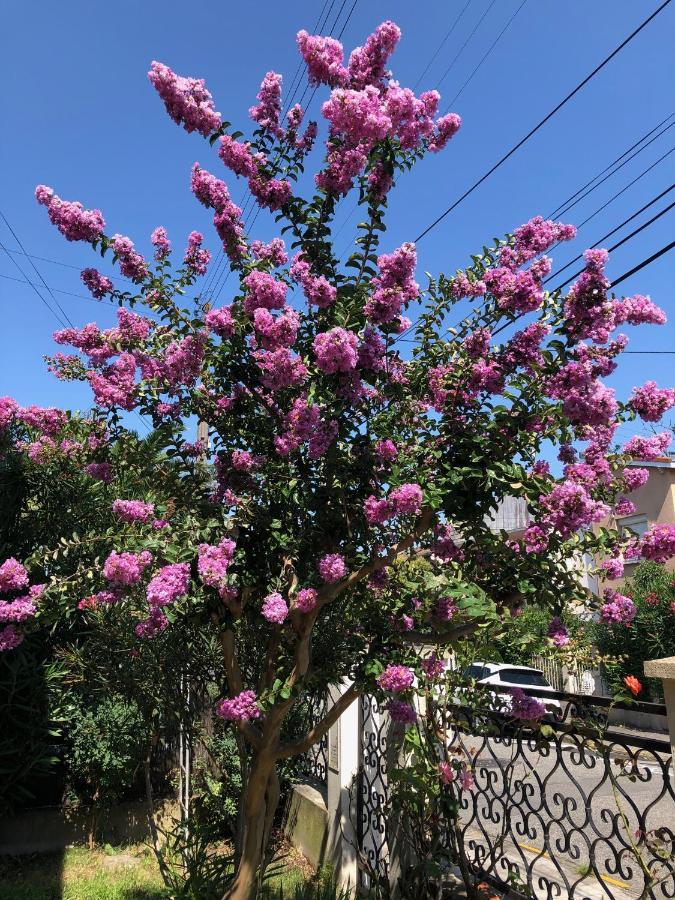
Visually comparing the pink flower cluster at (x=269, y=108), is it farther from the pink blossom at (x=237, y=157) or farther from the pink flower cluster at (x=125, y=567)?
the pink flower cluster at (x=125, y=567)

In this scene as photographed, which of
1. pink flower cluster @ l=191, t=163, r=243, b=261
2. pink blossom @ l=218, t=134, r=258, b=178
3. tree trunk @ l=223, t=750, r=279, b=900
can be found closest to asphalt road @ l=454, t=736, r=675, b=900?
tree trunk @ l=223, t=750, r=279, b=900

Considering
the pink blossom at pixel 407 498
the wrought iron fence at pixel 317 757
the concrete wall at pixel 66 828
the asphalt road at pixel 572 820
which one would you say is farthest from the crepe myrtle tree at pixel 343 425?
the concrete wall at pixel 66 828

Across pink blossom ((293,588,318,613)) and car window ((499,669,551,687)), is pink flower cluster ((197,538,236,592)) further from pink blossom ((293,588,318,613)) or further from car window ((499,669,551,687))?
car window ((499,669,551,687))

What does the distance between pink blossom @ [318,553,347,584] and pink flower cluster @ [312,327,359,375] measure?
29.7 inches

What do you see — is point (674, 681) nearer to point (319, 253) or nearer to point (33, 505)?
point (319, 253)

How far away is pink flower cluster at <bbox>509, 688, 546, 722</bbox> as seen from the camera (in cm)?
294

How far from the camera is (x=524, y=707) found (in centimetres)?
297

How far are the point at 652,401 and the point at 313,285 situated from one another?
1.58 metres

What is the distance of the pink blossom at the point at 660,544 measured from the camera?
2.85 meters

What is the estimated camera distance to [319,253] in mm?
3049

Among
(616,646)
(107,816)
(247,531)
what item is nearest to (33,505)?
(107,816)

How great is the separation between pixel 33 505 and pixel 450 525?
466cm

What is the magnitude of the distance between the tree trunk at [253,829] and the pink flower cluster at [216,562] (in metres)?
1.11

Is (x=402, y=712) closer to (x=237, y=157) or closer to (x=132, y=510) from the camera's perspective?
(x=132, y=510)
